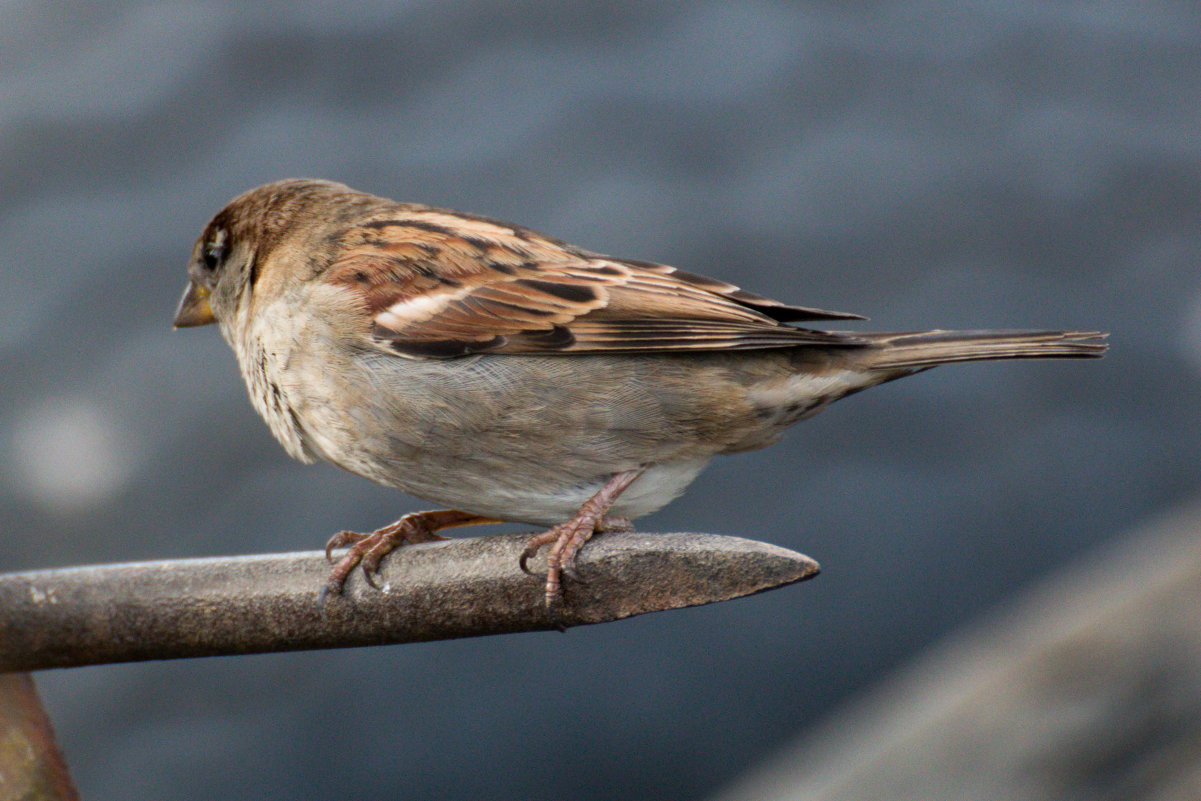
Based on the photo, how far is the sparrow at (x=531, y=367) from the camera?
2.12 metres

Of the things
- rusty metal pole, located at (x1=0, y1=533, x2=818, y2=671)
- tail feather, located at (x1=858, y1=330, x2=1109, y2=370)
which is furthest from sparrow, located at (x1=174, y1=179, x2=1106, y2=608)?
rusty metal pole, located at (x1=0, y1=533, x2=818, y2=671)

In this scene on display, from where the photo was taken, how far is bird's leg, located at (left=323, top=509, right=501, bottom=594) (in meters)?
1.74

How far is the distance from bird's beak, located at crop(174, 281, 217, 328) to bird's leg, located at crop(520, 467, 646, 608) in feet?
3.91

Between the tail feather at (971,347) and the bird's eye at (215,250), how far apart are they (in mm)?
1539

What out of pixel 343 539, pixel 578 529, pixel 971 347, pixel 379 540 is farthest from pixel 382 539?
pixel 971 347

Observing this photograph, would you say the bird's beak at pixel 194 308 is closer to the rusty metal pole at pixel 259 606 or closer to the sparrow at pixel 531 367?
the sparrow at pixel 531 367

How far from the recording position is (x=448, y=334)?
2217 millimetres

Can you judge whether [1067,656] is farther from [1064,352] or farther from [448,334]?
[448,334]

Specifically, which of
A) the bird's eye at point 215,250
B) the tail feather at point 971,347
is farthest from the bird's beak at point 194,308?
the tail feather at point 971,347

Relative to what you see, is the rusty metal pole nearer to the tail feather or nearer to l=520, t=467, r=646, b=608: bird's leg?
l=520, t=467, r=646, b=608: bird's leg

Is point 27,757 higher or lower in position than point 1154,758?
higher

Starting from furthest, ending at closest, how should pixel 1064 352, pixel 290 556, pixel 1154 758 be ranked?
pixel 1154 758
pixel 1064 352
pixel 290 556

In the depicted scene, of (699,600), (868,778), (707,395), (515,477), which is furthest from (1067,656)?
(699,600)

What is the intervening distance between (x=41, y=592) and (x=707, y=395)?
1.24 metres
